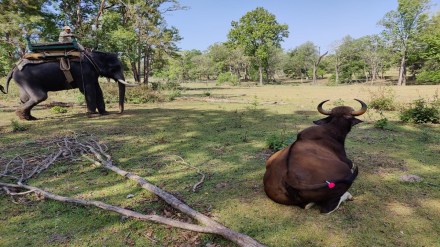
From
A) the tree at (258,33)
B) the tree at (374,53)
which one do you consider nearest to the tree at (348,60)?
the tree at (374,53)

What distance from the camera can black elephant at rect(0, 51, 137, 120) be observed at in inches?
431

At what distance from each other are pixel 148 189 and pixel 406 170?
5.01m

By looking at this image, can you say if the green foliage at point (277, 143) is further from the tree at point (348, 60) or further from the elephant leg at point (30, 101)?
the tree at point (348, 60)

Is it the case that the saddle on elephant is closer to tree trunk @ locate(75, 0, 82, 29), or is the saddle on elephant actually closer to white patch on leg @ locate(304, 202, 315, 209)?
white patch on leg @ locate(304, 202, 315, 209)

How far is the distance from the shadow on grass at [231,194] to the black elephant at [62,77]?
2.34m

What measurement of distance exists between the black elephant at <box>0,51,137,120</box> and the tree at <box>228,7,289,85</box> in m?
A: 49.7

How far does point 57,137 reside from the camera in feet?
27.9

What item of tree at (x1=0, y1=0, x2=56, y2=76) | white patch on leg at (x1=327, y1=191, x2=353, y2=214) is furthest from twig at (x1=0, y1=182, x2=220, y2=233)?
tree at (x1=0, y1=0, x2=56, y2=76)

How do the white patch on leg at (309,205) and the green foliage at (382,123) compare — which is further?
the green foliage at (382,123)

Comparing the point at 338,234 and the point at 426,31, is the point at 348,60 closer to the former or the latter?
the point at 426,31

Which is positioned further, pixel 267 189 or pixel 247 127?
pixel 247 127

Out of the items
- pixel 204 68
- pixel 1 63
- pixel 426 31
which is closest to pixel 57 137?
pixel 1 63

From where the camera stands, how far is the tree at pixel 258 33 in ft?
198

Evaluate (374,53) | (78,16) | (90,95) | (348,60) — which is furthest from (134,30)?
(348,60)
